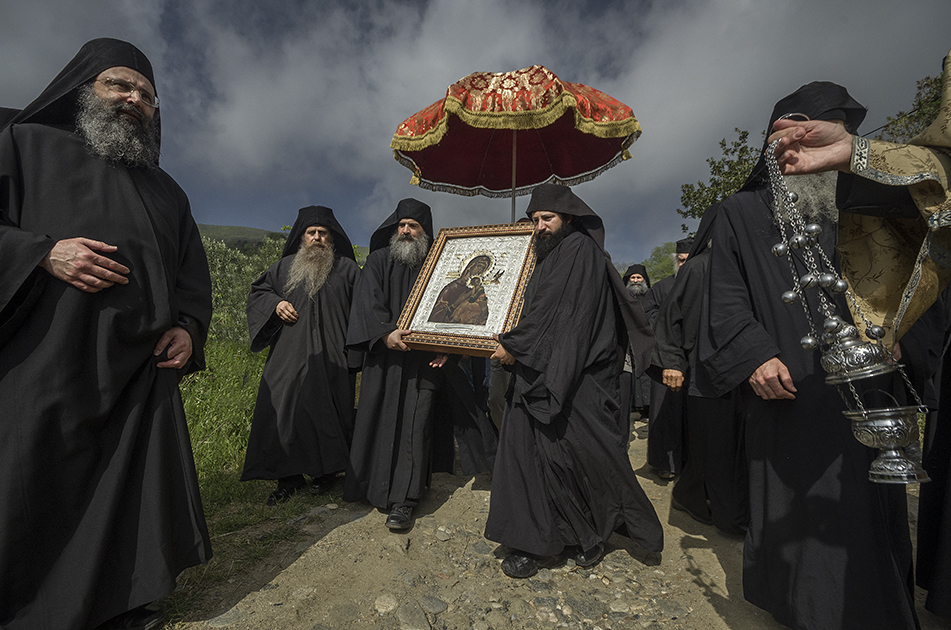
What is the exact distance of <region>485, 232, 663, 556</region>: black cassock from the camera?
2.85m

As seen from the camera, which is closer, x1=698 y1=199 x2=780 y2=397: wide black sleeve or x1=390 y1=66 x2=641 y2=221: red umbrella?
x1=698 y1=199 x2=780 y2=397: wide black sleeve

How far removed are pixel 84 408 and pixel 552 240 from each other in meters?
2.84

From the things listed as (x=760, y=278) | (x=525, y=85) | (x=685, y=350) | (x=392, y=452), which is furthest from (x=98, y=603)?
(x=525, y=85)

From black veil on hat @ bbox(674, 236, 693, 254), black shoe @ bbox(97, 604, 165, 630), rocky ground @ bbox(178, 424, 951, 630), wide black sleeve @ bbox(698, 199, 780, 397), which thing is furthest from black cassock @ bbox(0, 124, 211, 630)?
→ black veil on hat @ bbox(674, 236, 693, 254)

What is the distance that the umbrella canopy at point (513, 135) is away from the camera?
3.89 m

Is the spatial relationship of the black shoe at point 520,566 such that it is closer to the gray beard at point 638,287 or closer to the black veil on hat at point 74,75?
the black veil on hat at point 74,75

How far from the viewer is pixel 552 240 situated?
3330 millimetres

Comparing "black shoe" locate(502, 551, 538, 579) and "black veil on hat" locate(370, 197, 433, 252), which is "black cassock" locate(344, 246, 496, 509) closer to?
"black veil on hat" locate(370, 197, 433, 252)

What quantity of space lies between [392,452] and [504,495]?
119cm

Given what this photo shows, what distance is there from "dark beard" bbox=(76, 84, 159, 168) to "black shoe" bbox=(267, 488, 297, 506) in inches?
110

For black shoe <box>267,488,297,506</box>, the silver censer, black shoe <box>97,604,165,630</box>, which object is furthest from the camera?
black shoe <box>267,488,297,506</box>

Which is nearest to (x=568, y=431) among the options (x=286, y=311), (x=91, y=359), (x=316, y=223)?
(x=91, y=359)

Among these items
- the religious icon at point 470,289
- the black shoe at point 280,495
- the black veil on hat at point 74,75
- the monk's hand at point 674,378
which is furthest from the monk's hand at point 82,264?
the monk's hand at point 674,378

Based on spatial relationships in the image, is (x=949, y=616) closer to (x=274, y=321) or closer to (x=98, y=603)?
(x=98, y=603)
